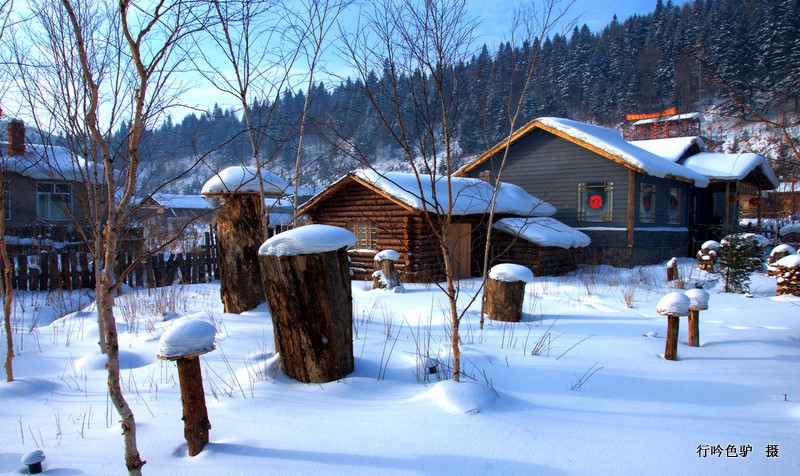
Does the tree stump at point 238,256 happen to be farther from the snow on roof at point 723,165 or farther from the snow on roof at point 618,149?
the snow on roof at point 723,165

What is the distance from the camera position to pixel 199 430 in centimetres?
250

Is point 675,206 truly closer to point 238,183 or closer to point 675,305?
point 675,305

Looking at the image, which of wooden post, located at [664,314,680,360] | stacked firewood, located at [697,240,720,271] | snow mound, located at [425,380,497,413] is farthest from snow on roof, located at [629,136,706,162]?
snow mound, located at [425,380,497,413]

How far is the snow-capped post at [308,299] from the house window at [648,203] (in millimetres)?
16514

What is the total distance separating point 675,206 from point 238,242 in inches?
760

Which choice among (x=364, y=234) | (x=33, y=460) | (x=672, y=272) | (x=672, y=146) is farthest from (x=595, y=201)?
(x=33, y=460)

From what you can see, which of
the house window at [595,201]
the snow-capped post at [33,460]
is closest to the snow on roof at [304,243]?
the snow-capped post at [33,460]

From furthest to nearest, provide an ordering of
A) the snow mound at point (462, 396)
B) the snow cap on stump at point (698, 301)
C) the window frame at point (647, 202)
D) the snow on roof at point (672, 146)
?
A: the snow on roof at point (672, 146)
the window frame at point (647, 202)
the snow cap on stump at point (698, 301)
the snow mound at point (462, 396)

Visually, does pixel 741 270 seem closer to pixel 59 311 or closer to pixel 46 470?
pixel 46 470

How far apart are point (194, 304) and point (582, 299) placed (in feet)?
23.6

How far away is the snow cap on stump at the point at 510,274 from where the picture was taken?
6.14 metres

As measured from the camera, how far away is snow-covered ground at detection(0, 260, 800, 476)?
243 cm

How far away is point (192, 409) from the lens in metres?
2.48

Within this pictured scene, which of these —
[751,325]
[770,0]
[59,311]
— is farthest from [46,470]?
[751,325]
